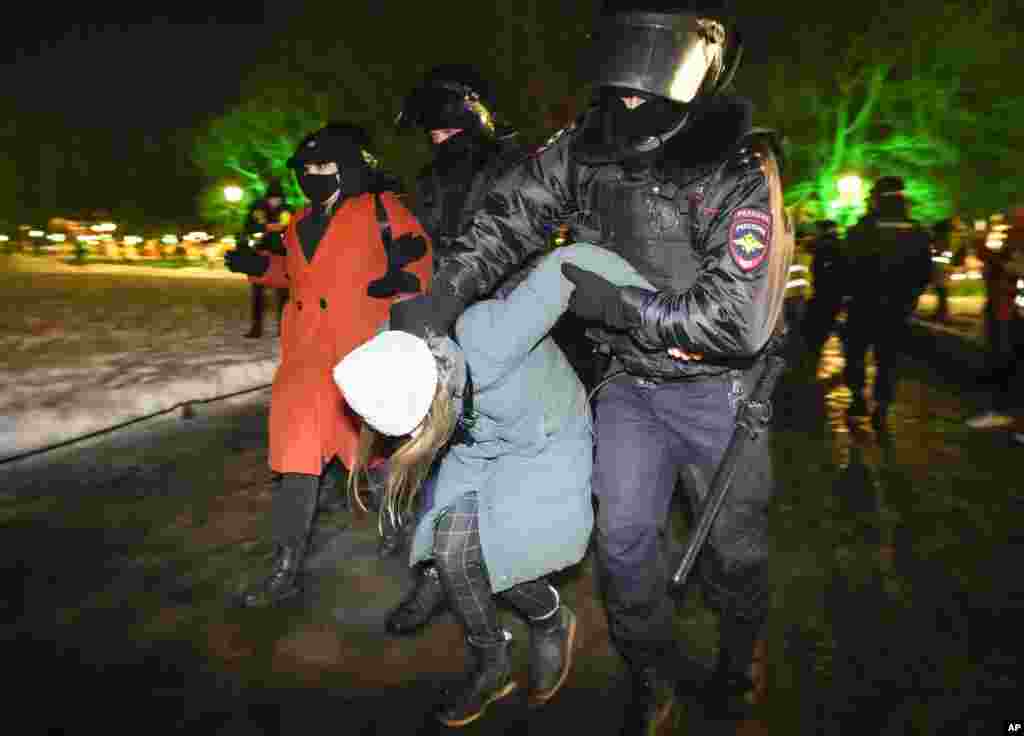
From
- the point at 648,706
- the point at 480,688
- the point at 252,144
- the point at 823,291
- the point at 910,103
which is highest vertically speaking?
the point at 910,103

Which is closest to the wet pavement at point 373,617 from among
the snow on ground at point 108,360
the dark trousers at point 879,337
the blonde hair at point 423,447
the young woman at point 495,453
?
the young woman at point 495,453

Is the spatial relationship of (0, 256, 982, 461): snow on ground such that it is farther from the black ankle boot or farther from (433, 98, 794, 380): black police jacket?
(433, 98, 794, 380): black police jacket

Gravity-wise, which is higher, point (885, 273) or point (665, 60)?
point (665, 60)

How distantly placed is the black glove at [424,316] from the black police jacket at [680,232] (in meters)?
0.12

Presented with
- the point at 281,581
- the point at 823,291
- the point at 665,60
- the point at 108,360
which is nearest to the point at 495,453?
the point at 665,60

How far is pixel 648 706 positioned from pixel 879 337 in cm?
461

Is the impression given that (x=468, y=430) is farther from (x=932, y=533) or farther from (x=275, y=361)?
(x=275, y=361)

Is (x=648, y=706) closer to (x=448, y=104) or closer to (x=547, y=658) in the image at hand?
(x=547, y=658)

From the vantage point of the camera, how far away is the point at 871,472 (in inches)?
219

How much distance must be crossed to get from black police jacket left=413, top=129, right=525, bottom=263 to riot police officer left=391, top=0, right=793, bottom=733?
1017 millimetres

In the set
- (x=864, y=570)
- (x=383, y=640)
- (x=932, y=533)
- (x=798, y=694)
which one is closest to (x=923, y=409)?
(x=932, y=533)

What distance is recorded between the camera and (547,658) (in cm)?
310

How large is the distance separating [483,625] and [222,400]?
530 cm

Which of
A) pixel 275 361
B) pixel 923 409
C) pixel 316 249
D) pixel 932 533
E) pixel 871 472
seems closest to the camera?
pixel 316 249
